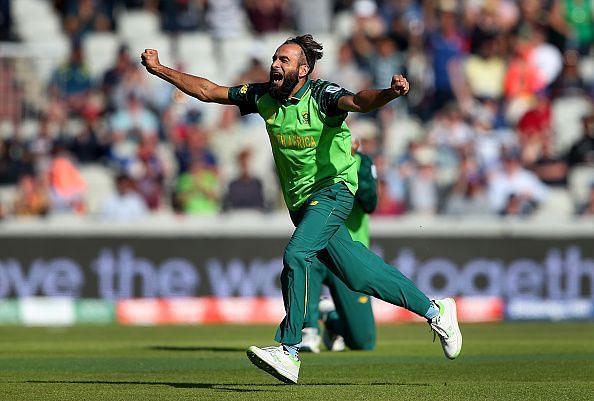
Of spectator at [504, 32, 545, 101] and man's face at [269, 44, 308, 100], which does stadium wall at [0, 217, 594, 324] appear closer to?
spectator at [504, 32, 545, 101]

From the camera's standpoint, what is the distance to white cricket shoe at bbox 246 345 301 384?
768cm

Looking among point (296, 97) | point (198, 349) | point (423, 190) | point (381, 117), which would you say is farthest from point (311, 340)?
point (381, 117)

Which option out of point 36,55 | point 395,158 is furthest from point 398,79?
point 36,55

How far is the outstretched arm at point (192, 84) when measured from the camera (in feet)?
28.1

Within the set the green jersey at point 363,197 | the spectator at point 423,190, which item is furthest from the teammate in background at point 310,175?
the spectator at point 423,190

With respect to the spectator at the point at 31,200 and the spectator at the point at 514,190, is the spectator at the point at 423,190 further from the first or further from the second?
the spectator at the point at 31,200

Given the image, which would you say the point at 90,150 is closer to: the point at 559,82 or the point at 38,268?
the point at 38,268

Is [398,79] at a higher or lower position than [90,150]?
higher

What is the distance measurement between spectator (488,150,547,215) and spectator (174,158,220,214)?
353 cm

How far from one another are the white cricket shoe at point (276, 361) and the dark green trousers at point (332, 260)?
0.77 ft

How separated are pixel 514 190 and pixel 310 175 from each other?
9683 mm

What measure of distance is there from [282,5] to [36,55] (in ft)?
12.6

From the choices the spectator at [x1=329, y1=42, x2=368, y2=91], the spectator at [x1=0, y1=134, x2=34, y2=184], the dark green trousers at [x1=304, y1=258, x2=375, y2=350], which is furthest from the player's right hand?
the spectator at [x1=329, y1=42, x2=368, y2=91]

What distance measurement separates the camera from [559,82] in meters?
19.6
